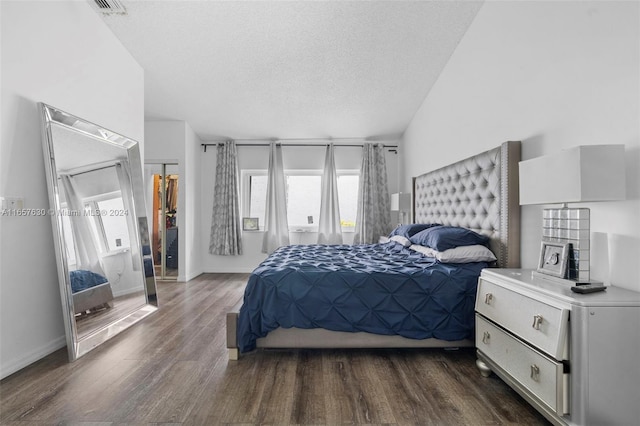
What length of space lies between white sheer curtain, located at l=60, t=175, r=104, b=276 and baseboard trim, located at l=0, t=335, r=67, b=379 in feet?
1.79

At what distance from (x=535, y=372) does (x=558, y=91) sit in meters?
1.61

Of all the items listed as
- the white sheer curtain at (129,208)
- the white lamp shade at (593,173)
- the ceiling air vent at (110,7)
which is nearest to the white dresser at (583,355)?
the white lamp shade at (593,173)

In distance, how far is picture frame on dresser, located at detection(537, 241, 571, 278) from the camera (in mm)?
1576

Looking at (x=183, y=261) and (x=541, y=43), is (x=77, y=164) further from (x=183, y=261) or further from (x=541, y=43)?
(x=541, y=43)

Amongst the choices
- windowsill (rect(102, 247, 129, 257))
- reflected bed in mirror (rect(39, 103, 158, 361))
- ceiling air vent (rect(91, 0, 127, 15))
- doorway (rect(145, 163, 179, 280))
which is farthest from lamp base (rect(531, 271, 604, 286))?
doorway (rect(145, 163, 179, 280))

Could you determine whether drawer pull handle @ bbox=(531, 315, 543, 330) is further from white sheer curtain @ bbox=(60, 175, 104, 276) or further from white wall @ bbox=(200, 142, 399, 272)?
white wall @ bbox=(200, 142, 399, 272)

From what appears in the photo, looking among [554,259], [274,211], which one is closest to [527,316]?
[554,259]

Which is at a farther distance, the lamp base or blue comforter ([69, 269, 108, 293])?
blue comforter ([69, 269, 108, 293])

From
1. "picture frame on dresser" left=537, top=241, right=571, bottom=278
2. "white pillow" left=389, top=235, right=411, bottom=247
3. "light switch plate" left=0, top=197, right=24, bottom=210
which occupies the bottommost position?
"white pillow" left=389, top=235, right=411, bottom=247

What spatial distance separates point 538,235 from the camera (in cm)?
208

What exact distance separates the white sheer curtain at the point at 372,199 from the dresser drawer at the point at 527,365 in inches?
121

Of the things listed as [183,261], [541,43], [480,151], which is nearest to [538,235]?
[480,151]

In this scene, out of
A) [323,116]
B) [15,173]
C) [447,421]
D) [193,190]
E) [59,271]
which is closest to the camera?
[447,421]

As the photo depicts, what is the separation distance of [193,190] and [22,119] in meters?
2.96
